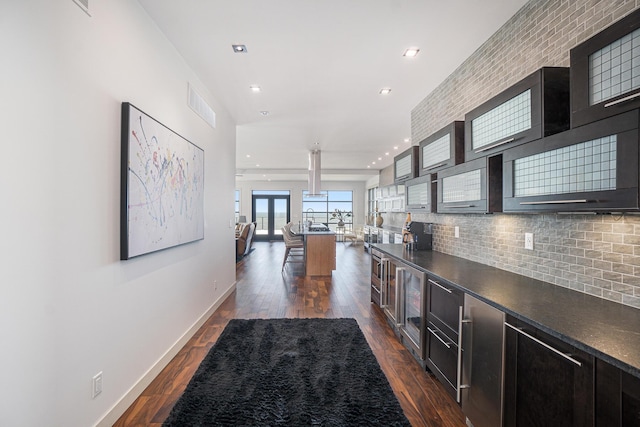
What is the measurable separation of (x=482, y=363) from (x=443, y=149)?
72.0 inches

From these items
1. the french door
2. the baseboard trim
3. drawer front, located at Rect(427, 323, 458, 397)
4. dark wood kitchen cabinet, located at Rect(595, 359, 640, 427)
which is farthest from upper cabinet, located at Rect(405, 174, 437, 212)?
the french door

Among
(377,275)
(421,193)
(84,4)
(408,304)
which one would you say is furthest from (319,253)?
(84,4)

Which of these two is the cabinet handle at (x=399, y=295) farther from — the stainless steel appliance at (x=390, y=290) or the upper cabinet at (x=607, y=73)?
the upper cabinet at (x=607, y=73)

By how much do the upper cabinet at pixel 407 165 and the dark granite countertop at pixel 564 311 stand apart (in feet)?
4.94

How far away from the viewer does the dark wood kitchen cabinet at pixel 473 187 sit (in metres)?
2.05

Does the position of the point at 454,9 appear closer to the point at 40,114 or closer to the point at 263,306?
the point at 40,114

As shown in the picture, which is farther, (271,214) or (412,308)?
(271,214)

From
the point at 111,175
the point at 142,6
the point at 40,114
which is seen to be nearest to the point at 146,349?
the point at 111,175

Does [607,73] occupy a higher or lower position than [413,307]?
higher

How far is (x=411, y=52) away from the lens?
276 cm

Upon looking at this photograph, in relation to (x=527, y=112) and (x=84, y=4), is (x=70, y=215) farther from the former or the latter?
(x=527, y=112)

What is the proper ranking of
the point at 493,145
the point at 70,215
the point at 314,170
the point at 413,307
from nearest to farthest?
the point at 70,215 → the point at 493,145 → the point at 413,307 → the point at 314,170

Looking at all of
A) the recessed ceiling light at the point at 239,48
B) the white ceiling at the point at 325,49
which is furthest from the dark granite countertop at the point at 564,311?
the recessed ceiling light at the point at 239,48

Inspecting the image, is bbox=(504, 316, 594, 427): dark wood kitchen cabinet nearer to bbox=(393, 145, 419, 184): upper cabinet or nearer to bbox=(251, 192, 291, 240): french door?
bbox=(393, 145, 419, 184): upper cabinet
